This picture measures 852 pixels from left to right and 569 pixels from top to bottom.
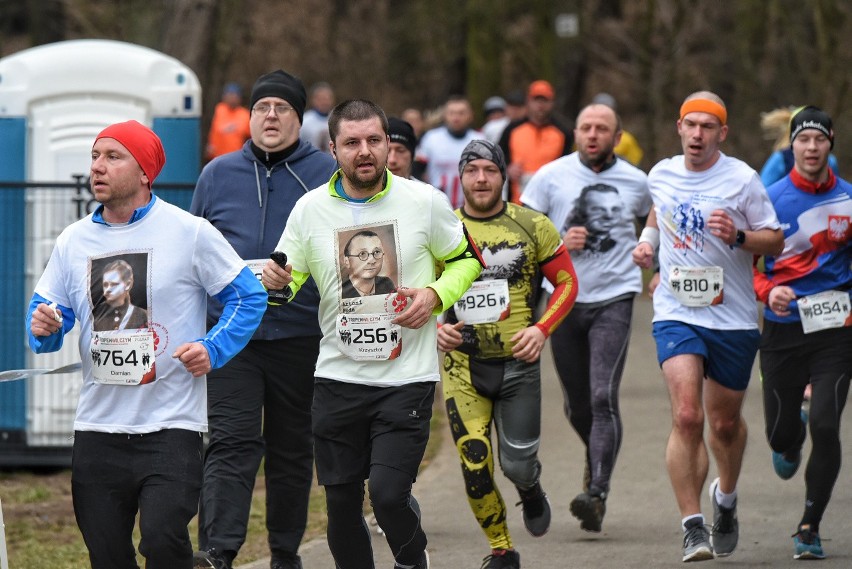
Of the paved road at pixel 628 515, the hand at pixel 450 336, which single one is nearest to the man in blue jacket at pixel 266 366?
the hand at pixel 450 336

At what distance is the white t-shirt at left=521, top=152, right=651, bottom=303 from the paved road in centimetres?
133

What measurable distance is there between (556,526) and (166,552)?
12.6 ft

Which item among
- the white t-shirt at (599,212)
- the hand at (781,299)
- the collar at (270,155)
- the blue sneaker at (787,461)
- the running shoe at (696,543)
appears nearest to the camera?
the collar at (270,155)

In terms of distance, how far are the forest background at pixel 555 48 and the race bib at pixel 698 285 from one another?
13147mm

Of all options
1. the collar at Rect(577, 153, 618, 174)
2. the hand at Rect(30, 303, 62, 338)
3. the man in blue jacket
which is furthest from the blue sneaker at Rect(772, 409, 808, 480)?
the hand at Rect(30, 303, 62, 338)

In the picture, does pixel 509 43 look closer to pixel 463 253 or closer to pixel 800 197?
pixel 800 197

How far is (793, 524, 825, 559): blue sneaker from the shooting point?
7.70m

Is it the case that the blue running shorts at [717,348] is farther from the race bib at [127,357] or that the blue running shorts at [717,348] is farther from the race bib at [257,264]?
the race bib at [127,357]

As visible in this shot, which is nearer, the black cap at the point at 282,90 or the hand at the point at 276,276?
the hand at the point at 276,276

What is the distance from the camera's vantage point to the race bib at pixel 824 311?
26.0 ft

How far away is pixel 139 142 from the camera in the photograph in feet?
18.3

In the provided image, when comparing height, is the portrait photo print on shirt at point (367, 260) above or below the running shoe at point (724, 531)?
above

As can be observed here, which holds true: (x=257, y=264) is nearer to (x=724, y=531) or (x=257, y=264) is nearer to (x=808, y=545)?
(x=724, y=531)

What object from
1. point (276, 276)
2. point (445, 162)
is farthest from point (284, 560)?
point (445, 162)
